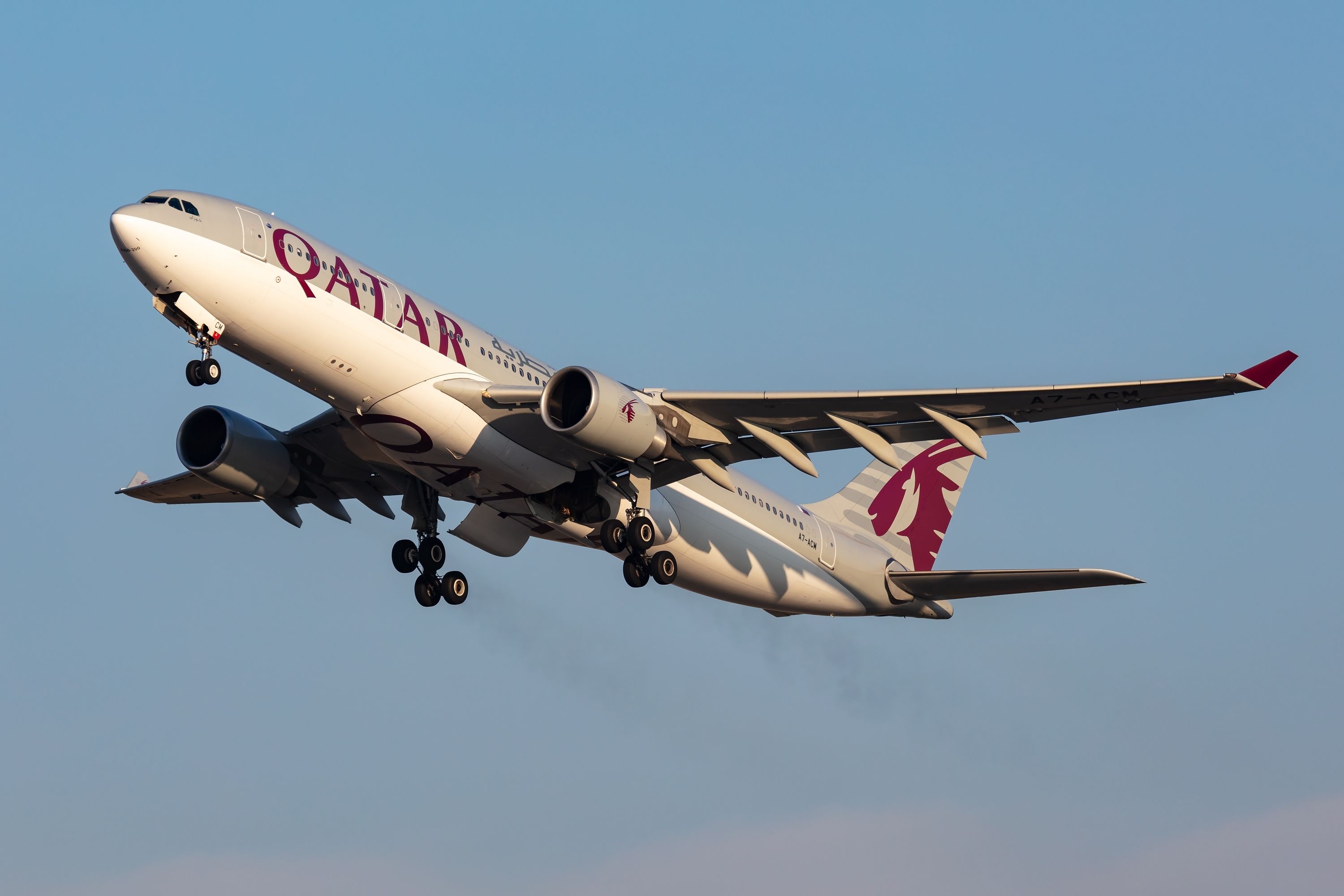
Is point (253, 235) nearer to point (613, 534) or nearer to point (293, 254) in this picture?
point (293, 254)

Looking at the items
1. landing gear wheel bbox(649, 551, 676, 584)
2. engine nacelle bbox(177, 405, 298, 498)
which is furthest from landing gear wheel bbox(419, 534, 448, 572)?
landing gear wheel bbox(649, 551, 676, 584)

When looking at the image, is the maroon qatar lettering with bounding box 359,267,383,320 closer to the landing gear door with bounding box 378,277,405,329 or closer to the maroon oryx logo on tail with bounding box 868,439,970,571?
the landing gear door with bounding box 378,277,405,329

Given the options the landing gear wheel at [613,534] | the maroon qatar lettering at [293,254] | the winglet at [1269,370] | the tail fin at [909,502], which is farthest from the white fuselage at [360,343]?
the winglet at [1269,370]

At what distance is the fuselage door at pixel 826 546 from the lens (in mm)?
36469

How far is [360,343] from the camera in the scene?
27.8 m

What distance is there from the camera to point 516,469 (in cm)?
3012

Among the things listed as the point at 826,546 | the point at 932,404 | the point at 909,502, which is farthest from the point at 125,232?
the point at 909,502

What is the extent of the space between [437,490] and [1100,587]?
13.8 meters

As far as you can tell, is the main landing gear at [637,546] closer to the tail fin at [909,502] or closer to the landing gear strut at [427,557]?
the landing gear strut at [427,557]

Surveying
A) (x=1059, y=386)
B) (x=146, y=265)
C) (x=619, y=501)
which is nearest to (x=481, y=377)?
(x=619, y=501)

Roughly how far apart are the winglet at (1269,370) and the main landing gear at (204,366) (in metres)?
17.3

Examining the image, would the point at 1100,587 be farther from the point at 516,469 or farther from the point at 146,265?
the point at 146,265

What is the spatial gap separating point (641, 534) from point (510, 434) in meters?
3.57

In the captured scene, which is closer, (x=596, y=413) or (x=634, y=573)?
(x=596, y=413)
